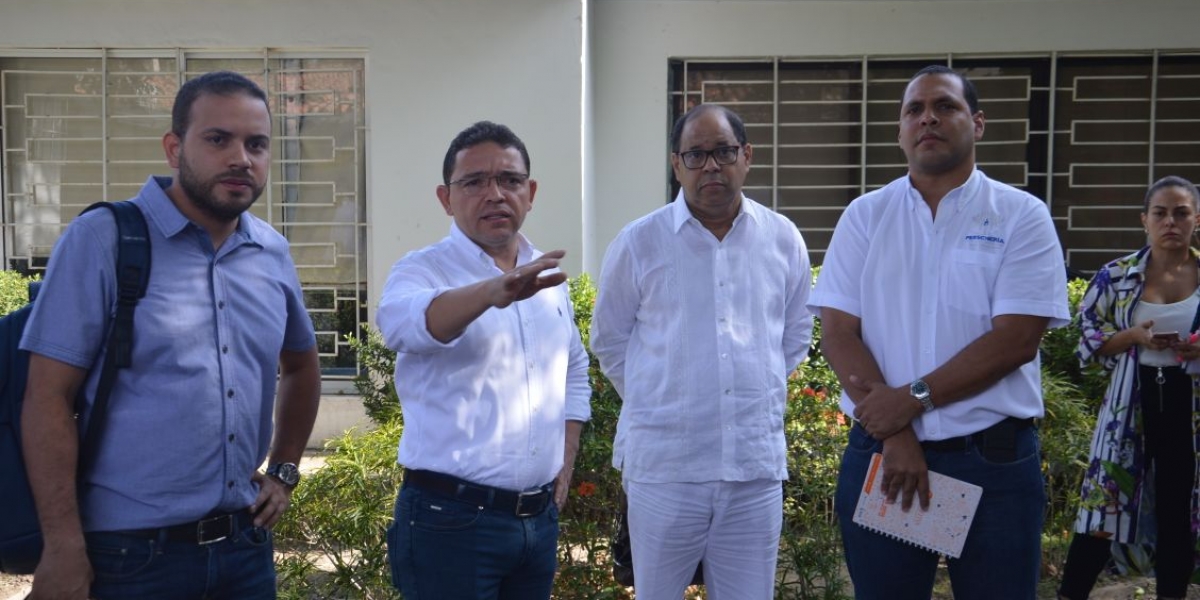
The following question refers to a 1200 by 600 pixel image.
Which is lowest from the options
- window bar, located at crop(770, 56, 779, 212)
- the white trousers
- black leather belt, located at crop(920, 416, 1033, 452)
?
the white trousers

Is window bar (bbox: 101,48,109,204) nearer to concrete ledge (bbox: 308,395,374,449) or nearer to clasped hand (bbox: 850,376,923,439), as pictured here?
concrete ledge (bbox: 308,395,374,449)

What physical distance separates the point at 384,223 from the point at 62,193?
2.41m

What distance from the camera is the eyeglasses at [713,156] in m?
3.19

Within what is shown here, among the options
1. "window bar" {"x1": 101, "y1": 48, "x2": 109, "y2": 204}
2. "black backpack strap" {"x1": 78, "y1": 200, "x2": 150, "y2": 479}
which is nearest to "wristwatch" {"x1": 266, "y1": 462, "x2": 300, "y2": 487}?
"black backpack strap" {"x1": 78, "y1": 200, "x2": 150, "y2": 479}

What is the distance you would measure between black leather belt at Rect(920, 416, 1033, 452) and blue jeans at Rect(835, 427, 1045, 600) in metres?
0.01

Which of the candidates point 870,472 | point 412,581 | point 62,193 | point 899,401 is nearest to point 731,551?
point 870,472

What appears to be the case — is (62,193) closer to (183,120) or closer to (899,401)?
(183,120)

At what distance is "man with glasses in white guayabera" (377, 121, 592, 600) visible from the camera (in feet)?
8.93

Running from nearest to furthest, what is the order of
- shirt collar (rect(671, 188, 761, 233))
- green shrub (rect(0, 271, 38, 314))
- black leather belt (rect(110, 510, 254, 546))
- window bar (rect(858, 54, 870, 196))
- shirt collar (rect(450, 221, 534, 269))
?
black leather belt (rect(110, 510, 254, 546)) < shirt collar (rect(450, 221, 534, 269)) < shirt collar (rect(671, 188, 761, 233)) < green shrub (rect(0, 271, 38, 314)) < window bar (rect(858, 54, 870, 196))

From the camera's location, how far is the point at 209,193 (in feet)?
8.48

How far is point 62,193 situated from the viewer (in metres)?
7.59

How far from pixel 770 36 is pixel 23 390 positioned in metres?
6.07

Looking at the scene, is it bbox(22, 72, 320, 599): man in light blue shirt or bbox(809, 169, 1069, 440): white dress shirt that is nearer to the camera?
bbox(22, 72, 320, 599): man in light blue shirt

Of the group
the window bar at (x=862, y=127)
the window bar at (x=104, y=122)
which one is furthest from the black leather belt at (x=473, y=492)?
the window bar at (x=104, y=122)
